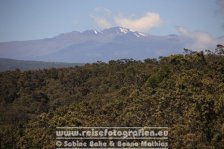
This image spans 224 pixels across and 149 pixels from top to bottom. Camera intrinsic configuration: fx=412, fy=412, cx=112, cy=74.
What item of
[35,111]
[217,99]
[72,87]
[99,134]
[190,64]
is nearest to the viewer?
[99,134]

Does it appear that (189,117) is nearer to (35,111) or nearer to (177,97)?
(177,97)

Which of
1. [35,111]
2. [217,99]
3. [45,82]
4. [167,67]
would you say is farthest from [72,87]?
[217,99]

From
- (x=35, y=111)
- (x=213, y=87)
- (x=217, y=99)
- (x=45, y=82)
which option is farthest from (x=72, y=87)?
(x=217, y=99)

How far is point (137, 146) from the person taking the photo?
Result: 115ft

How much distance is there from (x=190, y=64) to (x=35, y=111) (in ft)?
105

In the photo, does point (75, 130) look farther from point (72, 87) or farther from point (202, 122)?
point (72, 87)

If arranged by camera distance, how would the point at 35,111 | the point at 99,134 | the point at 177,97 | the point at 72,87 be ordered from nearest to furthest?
the point at 99,134, the point at 177,97, the point at 35,111, the point at 72,87

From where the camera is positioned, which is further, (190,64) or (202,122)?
(190,64)

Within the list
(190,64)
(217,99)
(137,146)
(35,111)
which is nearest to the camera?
(137,146)

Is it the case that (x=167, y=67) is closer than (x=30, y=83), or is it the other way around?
(x=167, y=67)

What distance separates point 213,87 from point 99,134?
1632 cm

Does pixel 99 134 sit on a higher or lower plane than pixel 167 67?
lower

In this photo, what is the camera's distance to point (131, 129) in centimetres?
3803

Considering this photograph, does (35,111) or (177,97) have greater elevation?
(177,97)
